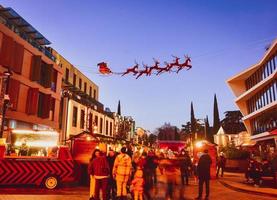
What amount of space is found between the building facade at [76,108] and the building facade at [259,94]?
21.4 m

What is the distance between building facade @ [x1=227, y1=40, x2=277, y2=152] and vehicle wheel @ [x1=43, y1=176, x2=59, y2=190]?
21401mm

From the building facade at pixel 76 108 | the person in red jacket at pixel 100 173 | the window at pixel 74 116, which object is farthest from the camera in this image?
the window at pixel 74 116

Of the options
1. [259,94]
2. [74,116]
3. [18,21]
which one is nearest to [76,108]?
[74,116]

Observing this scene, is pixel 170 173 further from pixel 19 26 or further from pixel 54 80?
pixel 54 80

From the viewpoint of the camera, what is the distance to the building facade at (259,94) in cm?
3819

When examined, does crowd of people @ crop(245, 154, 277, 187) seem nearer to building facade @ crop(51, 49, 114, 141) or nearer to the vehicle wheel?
the vehicle wheel

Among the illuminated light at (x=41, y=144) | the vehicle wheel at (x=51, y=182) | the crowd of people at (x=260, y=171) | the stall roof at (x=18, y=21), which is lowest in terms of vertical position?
the vehicle wheel at (x=51, y=182)

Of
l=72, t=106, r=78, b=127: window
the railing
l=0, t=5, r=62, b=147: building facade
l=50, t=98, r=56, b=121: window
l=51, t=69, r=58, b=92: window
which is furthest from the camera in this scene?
l=72, t=106, r=78, b=127: window

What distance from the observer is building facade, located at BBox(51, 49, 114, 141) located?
35156mm

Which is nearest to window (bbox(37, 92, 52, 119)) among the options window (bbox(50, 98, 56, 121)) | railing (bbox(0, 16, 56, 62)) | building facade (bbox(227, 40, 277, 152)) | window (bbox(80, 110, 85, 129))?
window (bbox(50, 98, 56, 121))

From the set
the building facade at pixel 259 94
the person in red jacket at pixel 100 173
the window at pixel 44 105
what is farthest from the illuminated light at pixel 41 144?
the building facade at pixel 259 94

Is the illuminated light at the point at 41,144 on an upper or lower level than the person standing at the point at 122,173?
upper

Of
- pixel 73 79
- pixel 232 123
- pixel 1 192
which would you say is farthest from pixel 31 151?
pixel 232 123

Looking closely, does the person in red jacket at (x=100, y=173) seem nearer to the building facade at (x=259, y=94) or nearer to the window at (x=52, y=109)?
the building facade at (x=259, y=94)
